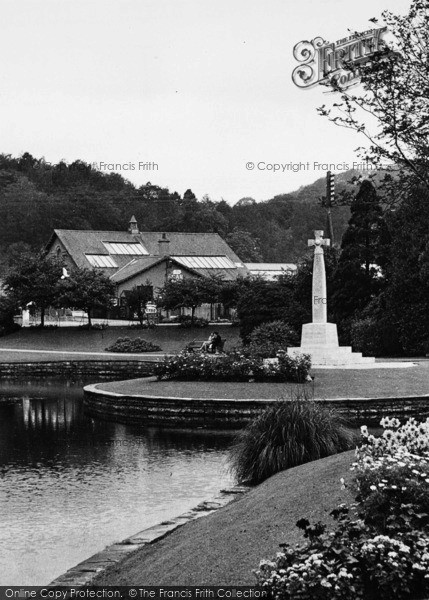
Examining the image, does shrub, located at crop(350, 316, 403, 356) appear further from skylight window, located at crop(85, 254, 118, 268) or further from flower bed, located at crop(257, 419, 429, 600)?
skylight window, located at crop(85, 254, 118, 268)

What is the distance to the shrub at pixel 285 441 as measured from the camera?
14.5 metres

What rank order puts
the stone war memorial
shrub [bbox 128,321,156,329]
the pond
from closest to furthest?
1. the pond
2. the stone war memorial
3. shrub [bbox 128,321,156,329]

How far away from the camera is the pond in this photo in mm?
11883

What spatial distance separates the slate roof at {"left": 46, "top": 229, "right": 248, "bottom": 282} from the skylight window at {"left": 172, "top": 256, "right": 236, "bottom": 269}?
1.73 feet

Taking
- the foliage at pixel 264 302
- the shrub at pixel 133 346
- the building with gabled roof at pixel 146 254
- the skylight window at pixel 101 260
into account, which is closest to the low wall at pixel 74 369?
the shrub at pixel 133 346

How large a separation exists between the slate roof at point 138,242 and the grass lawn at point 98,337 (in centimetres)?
1582

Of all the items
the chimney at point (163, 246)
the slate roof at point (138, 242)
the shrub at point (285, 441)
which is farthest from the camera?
the chimney at point (163, 246)

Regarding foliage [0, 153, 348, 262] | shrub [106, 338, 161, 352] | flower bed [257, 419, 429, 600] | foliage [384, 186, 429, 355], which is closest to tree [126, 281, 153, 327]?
shrub [106, 338, 161, 352]

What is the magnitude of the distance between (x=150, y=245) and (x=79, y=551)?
74.5 meters

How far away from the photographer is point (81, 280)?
63.5 meters

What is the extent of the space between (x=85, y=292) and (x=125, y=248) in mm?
21846

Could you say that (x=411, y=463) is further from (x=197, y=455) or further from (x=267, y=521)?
(x=197, y=455)

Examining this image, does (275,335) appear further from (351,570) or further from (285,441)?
(351,570)

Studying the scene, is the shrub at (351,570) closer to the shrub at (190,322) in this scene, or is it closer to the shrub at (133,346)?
the shrub at (133,346)
